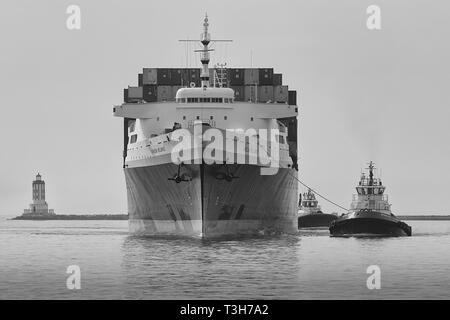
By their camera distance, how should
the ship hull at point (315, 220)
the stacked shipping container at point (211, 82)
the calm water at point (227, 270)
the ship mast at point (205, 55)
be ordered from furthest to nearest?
the ship hull at point (315, 220) < the stacked shipping container at point (211, 82) < the ship mast at point (205, 55) < the calm water at point (227, 270)

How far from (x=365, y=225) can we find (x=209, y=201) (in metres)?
19.4

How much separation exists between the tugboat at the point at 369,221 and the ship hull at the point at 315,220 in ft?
130

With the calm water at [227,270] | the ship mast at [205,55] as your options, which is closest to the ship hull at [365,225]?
the calm water at [227,270]

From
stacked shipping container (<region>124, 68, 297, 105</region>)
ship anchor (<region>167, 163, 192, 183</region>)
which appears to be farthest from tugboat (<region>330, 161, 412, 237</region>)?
ship anchor (<region>167, 163, 192, 183</region>)

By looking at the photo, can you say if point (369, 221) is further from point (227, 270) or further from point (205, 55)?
point (227, 270)

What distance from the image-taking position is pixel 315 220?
5384 inches

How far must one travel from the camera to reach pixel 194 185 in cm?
7331

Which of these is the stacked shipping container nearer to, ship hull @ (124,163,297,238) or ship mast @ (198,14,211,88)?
ship mast @ (198,14,211,88)

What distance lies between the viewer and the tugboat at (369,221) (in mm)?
88438

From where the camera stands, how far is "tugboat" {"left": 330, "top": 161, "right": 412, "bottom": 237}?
88.4 metres

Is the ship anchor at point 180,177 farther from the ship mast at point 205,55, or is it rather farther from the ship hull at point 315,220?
the ship hull at point 315,220

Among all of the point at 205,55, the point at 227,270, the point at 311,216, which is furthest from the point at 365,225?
the point at 311,216
